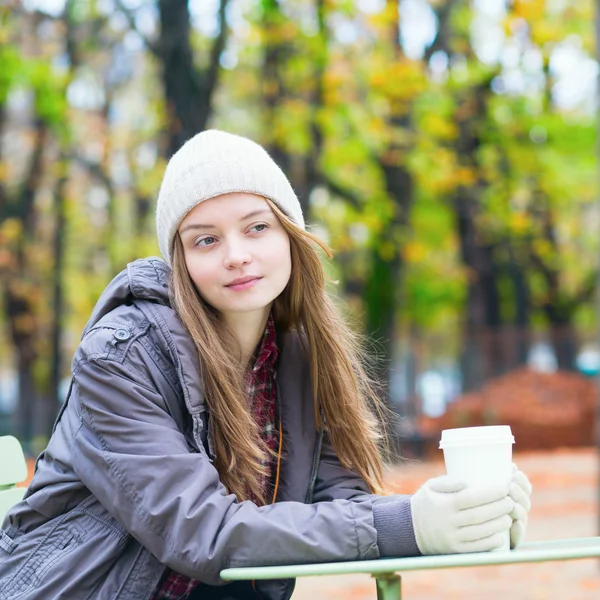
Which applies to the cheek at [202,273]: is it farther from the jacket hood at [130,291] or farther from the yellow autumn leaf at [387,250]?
the yellow autumn leaf at [387,250]

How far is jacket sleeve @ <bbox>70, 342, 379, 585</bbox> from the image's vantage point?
1.97m

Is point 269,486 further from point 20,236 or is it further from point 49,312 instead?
point 49,312

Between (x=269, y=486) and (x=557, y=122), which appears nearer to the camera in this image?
(x=269, y=486)

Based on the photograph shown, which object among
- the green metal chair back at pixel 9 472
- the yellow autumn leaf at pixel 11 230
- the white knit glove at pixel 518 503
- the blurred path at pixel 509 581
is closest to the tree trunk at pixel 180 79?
the blurred path at pixel 509 581

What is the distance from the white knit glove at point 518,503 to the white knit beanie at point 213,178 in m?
0.86

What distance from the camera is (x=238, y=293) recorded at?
240cm

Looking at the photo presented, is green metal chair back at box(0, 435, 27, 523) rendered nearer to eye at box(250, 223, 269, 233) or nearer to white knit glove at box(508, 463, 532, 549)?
eye at box(250, 223, 269, 233)

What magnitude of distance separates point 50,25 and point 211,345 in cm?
1409

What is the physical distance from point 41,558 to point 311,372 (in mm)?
824

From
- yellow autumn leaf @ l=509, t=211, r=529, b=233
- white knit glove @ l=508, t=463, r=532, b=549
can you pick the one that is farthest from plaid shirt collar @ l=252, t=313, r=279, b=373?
yellow autumn leaf @ l=509, t=211, r=529, b=233

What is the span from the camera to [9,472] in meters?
2.70

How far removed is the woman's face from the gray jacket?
12cm

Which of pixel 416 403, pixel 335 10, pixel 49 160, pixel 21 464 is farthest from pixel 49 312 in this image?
pixel 21 464

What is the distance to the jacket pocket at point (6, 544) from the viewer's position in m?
2.25
